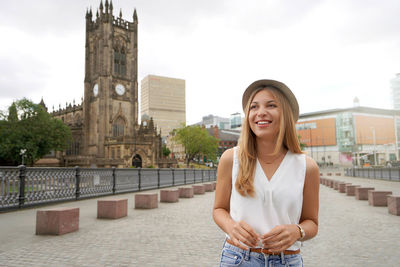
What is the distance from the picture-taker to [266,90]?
2.09 m

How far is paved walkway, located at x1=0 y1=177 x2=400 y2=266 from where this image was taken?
472 centimetres

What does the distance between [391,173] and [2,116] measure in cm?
5077

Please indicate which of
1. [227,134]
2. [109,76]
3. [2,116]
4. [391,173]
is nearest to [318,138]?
[227,134]

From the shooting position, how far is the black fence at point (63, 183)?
1014 centimetres

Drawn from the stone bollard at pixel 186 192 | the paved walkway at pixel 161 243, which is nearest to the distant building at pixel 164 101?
the stone bollard at pixel 186 192

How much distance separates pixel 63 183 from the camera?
40.8 ft

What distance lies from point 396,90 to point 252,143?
8248 cm

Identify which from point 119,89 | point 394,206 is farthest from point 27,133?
point 394,206

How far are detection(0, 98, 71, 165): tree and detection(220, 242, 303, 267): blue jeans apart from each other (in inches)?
1936

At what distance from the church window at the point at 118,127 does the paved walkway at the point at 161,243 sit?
5586 centimetres

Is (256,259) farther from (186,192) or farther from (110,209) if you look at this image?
(186,192)

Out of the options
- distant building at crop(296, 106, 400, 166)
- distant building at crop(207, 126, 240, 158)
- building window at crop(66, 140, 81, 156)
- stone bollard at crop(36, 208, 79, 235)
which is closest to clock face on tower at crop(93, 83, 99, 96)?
building window at crop(66, 140, 81, 156)

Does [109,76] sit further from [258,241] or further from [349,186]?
[258,241]

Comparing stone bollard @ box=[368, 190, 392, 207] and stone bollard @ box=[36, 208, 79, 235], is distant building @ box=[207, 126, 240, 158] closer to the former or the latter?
stone bollard @ box=[368, 190, 392, 207]
